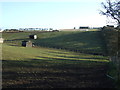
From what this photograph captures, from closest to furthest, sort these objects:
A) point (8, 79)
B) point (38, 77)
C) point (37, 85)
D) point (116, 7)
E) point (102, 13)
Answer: point (37, 85) < point (8, 79) < point (38, 77) < point (116, 7) < point (102, 13)

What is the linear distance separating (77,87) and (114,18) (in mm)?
10042

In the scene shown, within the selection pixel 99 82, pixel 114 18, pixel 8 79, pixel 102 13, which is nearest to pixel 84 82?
pixel 99 82

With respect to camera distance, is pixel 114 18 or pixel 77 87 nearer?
pixel 77 87

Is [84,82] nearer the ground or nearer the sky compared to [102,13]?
nearer the ground

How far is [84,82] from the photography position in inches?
629

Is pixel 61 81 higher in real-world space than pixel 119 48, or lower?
lower

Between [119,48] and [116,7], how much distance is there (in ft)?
17.2

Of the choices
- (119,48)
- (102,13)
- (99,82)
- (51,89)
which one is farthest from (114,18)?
(51,89)

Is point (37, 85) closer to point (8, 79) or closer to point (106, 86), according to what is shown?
point (8, 79)

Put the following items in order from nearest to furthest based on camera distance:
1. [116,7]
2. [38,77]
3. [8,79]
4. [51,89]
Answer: [51,89] < [8,79] < [38,77] < [116,7]

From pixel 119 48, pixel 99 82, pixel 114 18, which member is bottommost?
pixel 99 82

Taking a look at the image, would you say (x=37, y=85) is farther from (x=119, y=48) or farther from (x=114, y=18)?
(x=114, y=18)

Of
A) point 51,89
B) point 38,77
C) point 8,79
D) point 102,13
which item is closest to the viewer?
point 51,89

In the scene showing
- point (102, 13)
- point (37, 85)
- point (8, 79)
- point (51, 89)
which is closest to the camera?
point (51, 89)
